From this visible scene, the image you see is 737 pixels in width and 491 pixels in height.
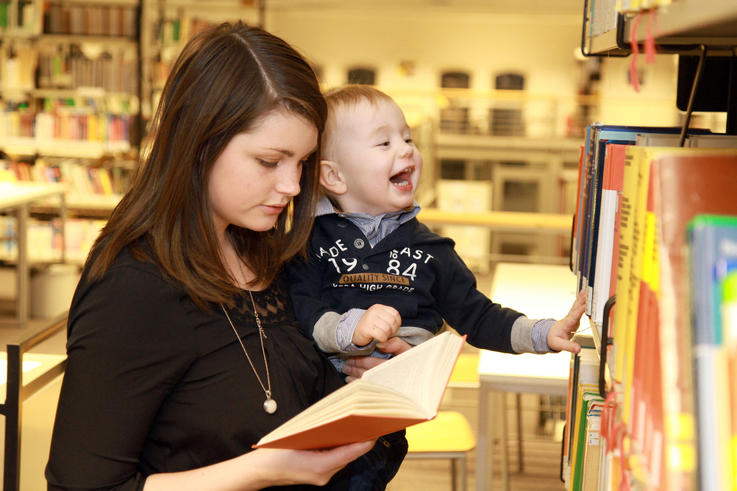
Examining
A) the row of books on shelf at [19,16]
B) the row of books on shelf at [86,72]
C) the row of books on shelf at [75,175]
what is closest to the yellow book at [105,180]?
the row of books on shelf at [75,175]

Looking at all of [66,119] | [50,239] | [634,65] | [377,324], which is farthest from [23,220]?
[634,65]

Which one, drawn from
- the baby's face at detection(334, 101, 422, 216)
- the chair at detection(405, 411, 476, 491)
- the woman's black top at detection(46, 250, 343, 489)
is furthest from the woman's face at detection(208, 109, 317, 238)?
the chair at detection(405, 411, 476, 491)

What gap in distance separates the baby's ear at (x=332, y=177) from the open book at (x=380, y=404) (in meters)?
0.56

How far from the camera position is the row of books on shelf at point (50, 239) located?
6672mm

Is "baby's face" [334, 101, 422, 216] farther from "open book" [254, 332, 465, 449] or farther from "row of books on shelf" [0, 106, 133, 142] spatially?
"row of books on shelf" [0, 106, 133, 142]

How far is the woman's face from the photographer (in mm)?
1272

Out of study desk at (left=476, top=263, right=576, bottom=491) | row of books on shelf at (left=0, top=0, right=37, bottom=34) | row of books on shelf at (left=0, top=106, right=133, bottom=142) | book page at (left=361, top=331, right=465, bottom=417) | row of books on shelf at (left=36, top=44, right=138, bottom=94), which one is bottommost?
study desk at (left=476, top=263, right=576, bottom=491)

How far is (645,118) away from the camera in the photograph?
41.6ft

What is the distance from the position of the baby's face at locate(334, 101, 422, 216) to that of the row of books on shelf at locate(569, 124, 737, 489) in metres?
0.74

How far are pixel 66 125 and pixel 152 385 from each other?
6261 mm

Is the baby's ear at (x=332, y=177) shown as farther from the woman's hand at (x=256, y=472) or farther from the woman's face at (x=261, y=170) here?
the woman's hand at (x=256, y=472)

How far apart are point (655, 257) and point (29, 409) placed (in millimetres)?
2639

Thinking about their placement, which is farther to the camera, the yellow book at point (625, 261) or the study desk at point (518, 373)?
the study desk at point (518, 373)

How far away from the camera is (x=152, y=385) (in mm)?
1189
